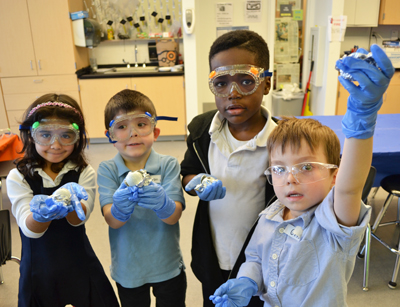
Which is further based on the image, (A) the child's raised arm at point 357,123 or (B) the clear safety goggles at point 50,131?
(B) the clear safety goggles at point 50,131

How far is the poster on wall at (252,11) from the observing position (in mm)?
5344

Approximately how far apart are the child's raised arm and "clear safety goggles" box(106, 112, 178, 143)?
2.58 ft

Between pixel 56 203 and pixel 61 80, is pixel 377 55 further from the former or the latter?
pixel 61 80

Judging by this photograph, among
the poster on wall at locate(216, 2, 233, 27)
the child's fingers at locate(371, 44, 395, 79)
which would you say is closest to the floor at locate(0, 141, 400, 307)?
the child's fingers at locate(371, 44, 395, 79)

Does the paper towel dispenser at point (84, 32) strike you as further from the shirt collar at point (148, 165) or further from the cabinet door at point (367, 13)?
the shirt collar at point (148, 165)

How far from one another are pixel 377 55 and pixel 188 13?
14.1 feet

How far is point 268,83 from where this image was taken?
4.60 feet

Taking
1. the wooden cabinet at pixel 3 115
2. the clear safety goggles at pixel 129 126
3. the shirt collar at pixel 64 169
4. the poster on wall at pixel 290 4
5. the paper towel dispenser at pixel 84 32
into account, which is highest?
the poster on wall at pixel 290 4

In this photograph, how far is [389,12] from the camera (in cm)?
505

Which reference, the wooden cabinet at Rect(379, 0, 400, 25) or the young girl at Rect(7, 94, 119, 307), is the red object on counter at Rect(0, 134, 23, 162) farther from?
the wooden cabinet at Rect(379, 0, 400, 25)

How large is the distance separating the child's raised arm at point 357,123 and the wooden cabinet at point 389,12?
5.24m

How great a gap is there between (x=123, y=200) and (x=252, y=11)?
4.95 metres

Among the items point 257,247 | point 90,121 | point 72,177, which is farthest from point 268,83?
point 90,121

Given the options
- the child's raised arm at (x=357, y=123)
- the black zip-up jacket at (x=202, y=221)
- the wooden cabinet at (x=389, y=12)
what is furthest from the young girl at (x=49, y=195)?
the wooden cabinet at (x=389, y=12)
